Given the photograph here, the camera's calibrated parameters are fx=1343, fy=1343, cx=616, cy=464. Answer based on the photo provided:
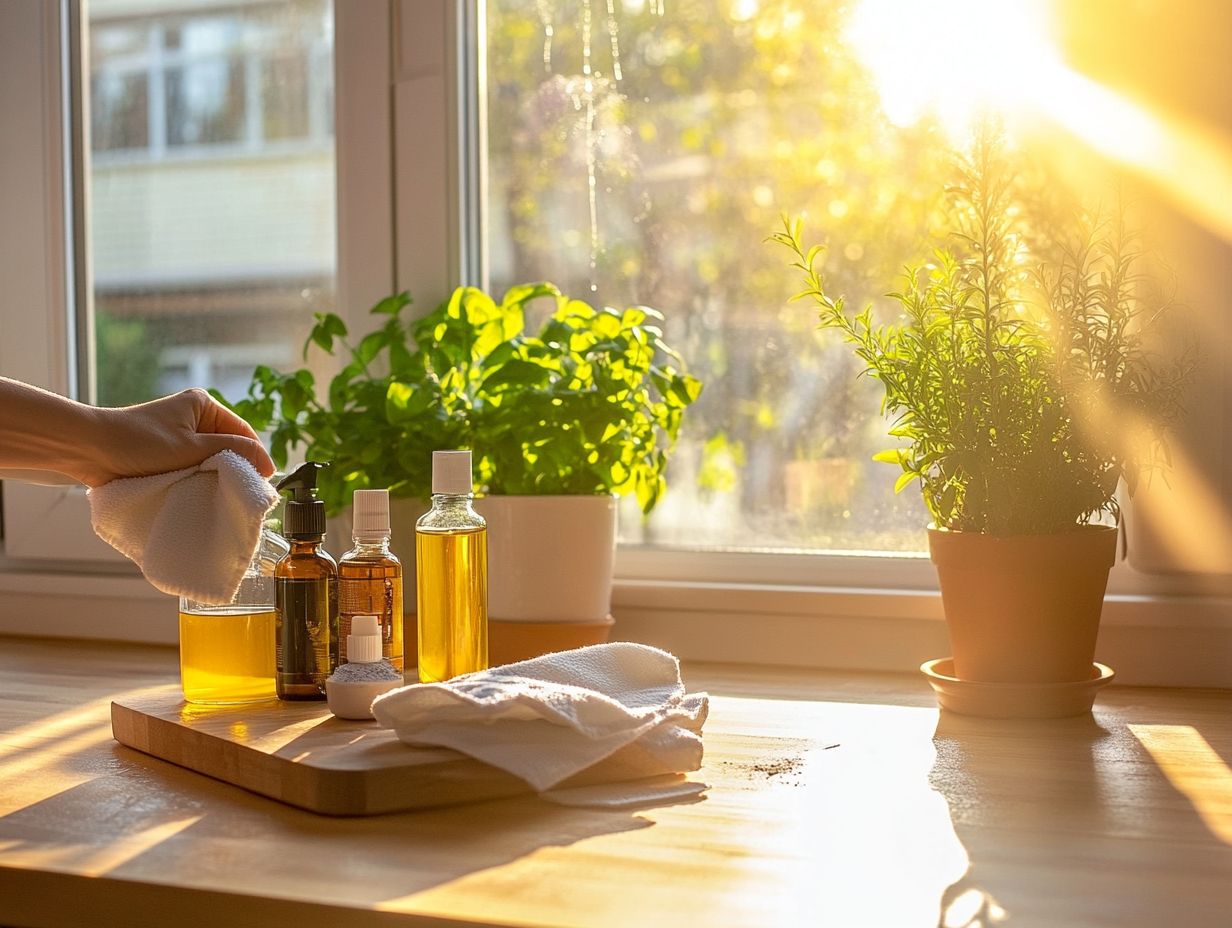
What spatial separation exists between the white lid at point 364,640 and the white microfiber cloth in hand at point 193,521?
0.10 m

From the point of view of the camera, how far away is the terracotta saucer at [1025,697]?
1.05m

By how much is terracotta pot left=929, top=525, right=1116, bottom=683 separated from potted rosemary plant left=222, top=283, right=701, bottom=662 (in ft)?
1.21

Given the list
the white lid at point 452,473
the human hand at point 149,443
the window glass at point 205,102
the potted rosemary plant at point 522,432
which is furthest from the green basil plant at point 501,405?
the window glass at point 205,102

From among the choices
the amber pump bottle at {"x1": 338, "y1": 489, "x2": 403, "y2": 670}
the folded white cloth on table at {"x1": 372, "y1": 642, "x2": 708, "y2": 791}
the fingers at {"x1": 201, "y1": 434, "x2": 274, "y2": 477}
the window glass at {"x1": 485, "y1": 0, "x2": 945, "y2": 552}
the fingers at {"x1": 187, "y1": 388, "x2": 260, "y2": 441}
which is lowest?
the folded white cloth on table at {"x1": 372, "y1": 642, "x2": 708, "y2": 791}

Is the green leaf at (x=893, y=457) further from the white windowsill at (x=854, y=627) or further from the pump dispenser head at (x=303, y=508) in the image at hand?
the pump dispenser head at (x=303, y=508)

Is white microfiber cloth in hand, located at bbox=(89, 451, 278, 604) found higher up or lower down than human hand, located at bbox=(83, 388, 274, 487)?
lower down

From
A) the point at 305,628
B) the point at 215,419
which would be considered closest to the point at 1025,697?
the point at 305,628

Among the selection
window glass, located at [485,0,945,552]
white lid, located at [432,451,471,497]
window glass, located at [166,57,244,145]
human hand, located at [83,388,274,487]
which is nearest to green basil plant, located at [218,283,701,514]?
window glass, located at [485,0,945,552]

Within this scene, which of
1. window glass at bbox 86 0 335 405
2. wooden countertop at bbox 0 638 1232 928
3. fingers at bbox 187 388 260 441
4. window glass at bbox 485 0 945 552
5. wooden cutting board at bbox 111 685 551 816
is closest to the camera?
A: wooden countertop at bbox 0 638 1232 928

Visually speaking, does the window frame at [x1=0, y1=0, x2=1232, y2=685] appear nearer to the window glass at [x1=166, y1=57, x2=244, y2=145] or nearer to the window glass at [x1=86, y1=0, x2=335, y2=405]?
the window glass at [x1=86, y1=0, x2=335, y2=405]

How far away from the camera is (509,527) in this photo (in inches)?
50.6

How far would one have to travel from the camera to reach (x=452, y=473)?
1.05 meters

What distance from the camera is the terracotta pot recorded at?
104 cm

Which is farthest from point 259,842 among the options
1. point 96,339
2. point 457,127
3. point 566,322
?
point 96,339
